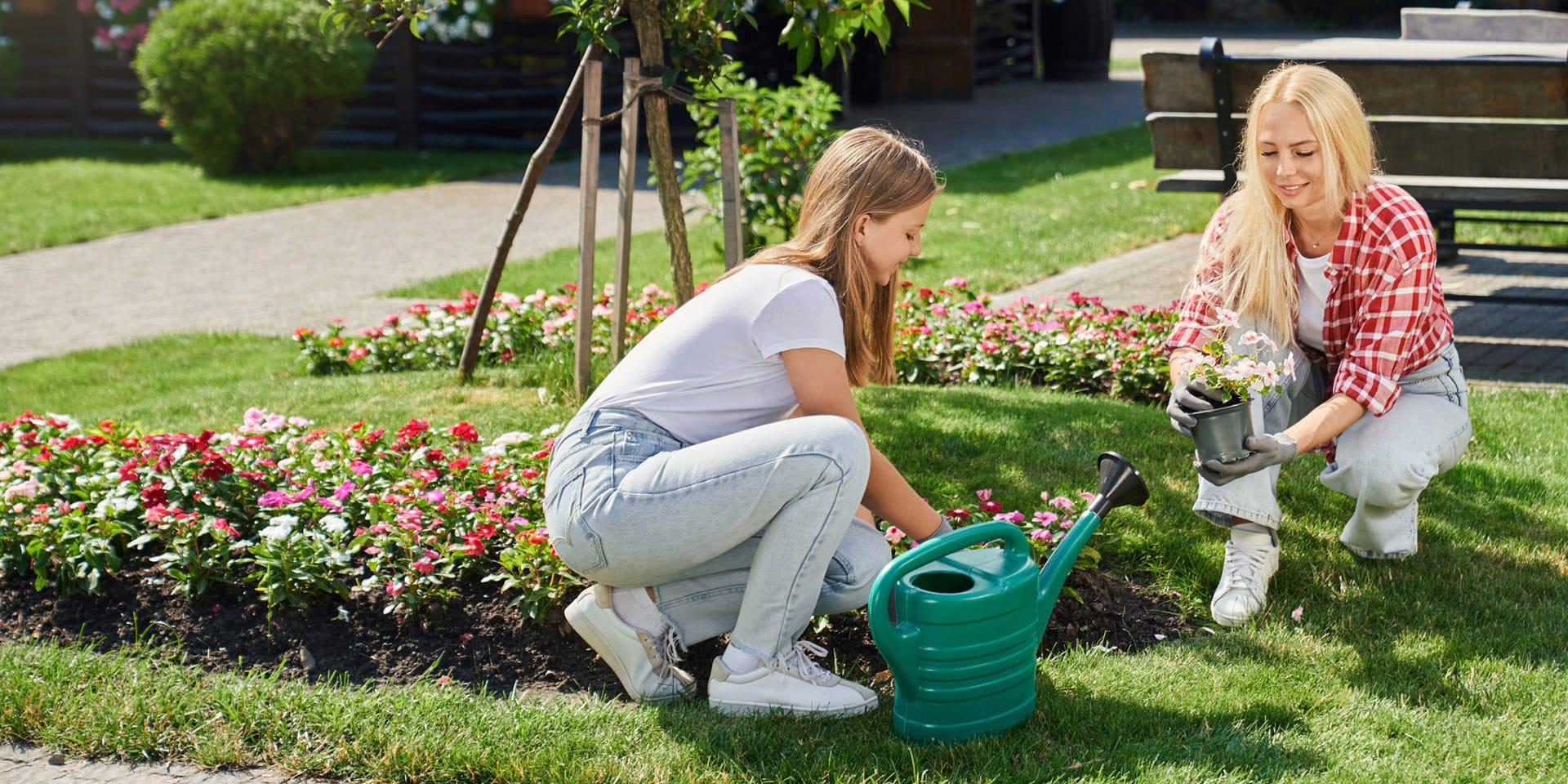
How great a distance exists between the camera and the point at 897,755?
110 inches

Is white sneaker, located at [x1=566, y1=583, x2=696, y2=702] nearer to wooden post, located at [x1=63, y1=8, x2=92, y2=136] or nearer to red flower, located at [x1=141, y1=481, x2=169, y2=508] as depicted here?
red flower, located at [x1=141, y1=481, x2=169, y2=508]

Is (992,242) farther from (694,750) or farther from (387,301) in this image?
(694,750)

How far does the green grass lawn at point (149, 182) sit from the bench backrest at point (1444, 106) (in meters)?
7.52

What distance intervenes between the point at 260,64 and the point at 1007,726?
35.3ft

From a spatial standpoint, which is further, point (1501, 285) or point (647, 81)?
point (1501, 285)

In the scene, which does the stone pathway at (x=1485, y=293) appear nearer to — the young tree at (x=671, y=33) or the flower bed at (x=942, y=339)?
the flower bed at (x=942, y=339)

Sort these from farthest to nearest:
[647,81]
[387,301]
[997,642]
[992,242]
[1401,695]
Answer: [992,242] < [387,301] < [647,81] < [1401,695] < [997,642]

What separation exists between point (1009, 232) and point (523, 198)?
4149 millimetres

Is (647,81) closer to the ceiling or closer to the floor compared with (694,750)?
closer to the ceiling

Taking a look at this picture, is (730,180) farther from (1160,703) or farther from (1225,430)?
(1160,703)

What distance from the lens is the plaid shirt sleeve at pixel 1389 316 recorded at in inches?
129

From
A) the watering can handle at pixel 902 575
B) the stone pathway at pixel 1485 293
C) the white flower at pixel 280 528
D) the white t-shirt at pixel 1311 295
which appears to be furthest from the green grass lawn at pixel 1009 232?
the watering can handle at pixel 902 575

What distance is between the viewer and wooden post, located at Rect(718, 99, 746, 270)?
15.6 ft

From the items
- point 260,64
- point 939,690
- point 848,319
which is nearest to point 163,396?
point 848,319
